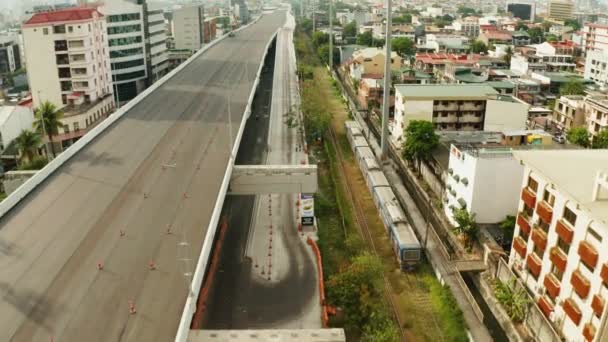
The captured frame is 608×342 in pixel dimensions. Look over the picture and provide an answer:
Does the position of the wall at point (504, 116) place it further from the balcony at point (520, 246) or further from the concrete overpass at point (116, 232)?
the balcony at point (520, 246)

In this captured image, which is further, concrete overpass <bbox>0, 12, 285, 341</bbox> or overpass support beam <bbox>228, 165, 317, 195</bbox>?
overpass support beam <bbox>228, 165, 317, 195</bbox>

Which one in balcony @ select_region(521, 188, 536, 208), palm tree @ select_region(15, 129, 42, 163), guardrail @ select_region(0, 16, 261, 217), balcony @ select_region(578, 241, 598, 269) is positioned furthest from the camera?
palm tree @ select_region(15, 129, 42, 163)

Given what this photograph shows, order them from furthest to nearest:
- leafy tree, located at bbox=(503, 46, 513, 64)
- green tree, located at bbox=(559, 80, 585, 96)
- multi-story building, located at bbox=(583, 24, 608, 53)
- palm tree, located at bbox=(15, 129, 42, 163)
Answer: multi-story building, located at bbox=(583, 24, 608, 53) → leafy tree, located at bbox=(503, 46, 513, 64) → green tree, located at bbox=(559, 80, 585, 96) → palm tree, located at bbox=(15, 129, 42, 163)

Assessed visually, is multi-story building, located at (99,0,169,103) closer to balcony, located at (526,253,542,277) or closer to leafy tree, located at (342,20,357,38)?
balcony, located at (526,253,542,277)

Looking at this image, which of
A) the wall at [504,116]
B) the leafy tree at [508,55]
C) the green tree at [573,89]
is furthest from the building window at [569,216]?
the leafy tree at [508,55]

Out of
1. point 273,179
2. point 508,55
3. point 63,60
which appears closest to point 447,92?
point 273,179

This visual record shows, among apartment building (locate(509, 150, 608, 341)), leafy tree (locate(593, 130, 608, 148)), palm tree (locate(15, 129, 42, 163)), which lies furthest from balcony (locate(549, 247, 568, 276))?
palm tree (locate(15, 129, 42, 163))

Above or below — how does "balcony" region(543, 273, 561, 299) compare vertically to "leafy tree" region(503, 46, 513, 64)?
below
